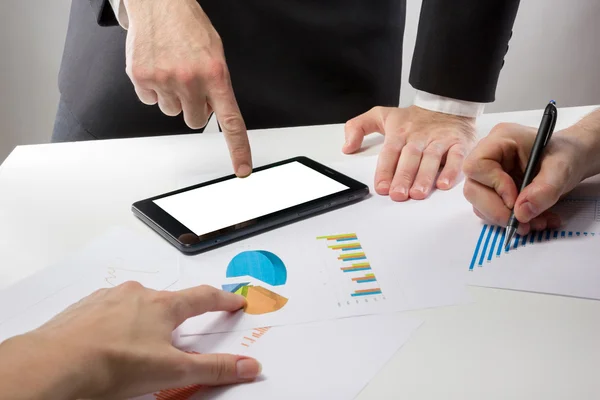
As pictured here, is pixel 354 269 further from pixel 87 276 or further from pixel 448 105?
pixel 448 105

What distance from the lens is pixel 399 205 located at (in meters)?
0.79

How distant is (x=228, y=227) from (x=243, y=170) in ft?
0.38

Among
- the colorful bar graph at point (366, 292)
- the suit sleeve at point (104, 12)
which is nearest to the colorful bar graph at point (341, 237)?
the colorful bar graph at point (366, 292)

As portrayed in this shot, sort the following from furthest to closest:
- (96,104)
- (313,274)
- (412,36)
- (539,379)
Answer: (412,36), (96,104), (313,274), (539,379)

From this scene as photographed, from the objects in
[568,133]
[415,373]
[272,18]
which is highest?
[272,18]

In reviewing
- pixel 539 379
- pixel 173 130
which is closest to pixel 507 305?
pixel 539 379

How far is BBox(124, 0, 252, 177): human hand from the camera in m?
0.76

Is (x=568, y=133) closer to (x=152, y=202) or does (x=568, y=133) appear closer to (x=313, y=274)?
(x=313, y=274)

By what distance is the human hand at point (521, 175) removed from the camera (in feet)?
2.25

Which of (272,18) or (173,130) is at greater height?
(272,18)

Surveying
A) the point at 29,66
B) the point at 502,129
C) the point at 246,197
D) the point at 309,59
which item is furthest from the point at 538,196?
the point at 29,66

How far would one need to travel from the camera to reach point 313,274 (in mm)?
628

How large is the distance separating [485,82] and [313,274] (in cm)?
63

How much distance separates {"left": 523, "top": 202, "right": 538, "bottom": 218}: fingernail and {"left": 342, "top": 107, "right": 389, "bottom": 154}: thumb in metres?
0.35
